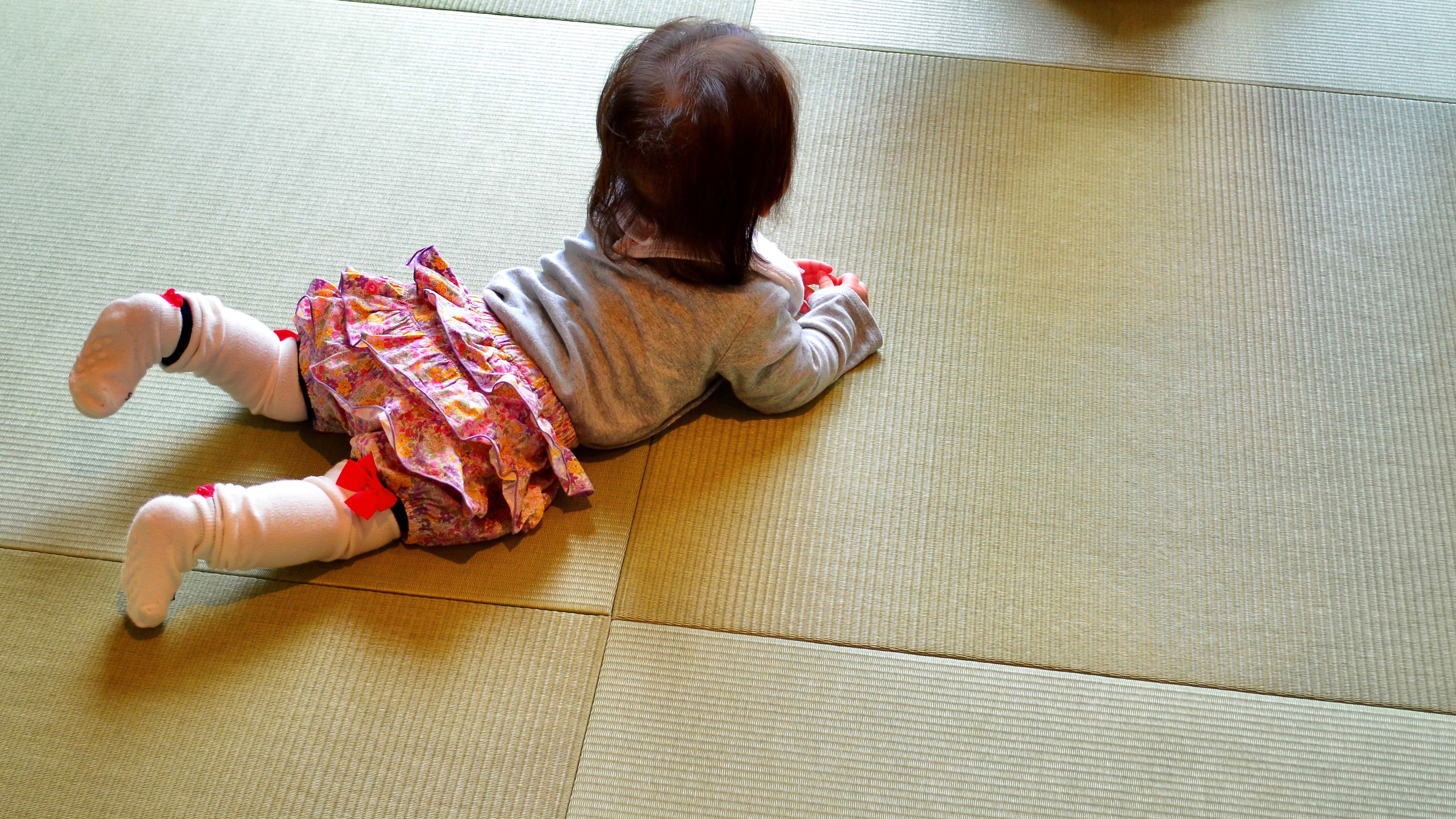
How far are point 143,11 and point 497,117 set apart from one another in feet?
2.21

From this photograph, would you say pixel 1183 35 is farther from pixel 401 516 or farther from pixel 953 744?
pixel 401 516

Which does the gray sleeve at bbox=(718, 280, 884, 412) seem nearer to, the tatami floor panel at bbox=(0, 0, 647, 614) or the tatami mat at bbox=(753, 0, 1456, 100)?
the tatami floor panel at bbox=(0, 0, 647, 614)

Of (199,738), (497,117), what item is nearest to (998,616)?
(199,738)

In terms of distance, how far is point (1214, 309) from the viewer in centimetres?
131

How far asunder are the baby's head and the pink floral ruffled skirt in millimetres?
194

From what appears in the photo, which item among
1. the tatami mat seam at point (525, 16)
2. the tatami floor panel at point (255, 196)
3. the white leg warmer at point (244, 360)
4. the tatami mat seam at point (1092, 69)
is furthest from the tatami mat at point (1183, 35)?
the white leg warmer at point (244, 360)

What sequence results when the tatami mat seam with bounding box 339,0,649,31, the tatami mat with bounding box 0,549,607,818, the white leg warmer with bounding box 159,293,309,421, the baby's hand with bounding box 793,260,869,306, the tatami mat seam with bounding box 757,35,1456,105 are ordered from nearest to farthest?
the tatami mat with bounding box 0,549,607,818 < the white leg warmer with bounding box 159,293,309,421 < the baby's hand with bounding box 793,260,869,306 < the tatami mat seam with bounding box 757,35,1456,105 < the tatami mat seam with bounding box 339,0,649,31

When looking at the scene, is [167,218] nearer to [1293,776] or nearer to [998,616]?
[998,616]

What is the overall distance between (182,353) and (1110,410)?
104cm

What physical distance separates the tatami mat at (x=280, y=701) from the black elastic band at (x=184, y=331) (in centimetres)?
24

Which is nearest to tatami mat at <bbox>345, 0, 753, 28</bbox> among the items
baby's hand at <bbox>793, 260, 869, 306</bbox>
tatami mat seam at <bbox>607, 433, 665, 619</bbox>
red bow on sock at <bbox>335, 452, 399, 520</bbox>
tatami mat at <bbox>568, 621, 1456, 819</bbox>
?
baby's hand at <bbox>793, 260, 869, 306</bbox>

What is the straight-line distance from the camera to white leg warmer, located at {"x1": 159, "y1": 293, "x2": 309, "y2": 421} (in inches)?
42.3

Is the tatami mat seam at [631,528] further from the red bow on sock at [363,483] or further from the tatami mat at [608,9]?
the tatami mat at [608,9]

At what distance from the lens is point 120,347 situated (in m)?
1.04
